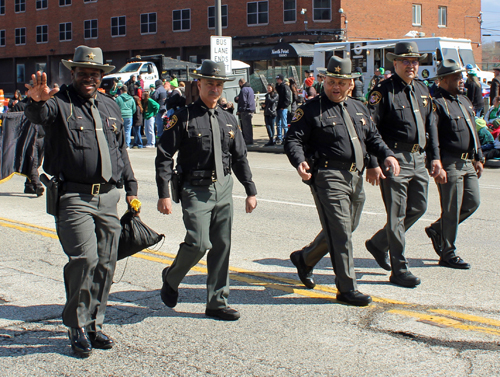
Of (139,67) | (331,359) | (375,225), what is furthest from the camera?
(139,67)

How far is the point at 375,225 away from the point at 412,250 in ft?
4.74

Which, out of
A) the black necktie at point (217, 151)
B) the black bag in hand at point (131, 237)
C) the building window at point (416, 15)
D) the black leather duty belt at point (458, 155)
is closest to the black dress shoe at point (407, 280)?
the black leather duty belt at point (458, 155)

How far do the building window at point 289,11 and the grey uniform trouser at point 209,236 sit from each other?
136 ft

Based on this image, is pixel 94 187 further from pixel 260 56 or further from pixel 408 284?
pixel 260 56

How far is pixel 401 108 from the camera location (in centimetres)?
612

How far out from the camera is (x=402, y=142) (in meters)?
6.13

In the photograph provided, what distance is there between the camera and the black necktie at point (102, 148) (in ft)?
14.5

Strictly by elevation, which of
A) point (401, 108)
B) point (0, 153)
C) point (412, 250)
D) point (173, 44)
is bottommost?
point (412, 250)

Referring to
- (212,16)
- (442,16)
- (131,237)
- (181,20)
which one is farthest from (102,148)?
(442,16)

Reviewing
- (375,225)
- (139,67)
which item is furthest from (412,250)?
(139,67)

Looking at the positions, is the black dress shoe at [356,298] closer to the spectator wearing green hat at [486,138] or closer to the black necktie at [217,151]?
the black necktie at [217,151]

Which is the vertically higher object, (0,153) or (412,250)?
(0,153)

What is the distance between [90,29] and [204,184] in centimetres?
5412

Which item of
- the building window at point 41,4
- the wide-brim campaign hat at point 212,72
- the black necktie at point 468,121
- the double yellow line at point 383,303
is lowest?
the double yellow line at point 383,303
